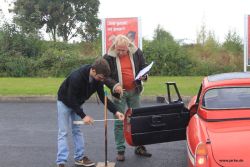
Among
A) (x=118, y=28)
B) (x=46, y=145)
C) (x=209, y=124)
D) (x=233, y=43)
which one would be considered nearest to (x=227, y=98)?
(x=209, y=124)

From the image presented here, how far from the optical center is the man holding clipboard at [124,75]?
7.18m

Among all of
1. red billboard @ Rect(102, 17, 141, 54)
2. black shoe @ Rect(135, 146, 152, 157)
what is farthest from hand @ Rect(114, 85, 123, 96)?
red billboard @ Rect(102, 17, 141, 54)

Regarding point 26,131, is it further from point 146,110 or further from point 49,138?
point 146,110

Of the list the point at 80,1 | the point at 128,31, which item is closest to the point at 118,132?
the point at 128,31

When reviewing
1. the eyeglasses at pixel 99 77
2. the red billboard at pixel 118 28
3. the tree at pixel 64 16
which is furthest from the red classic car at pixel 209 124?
the tree at pixel 64 16

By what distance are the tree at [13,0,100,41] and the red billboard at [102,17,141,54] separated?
36409 millimetres

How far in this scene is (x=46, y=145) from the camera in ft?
28.2

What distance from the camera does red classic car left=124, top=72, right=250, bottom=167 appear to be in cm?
482

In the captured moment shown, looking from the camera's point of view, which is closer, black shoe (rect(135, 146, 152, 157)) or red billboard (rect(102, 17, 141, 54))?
black shoe (rect(135, 146, 152, 157))

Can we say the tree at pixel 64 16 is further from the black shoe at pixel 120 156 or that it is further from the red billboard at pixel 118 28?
the black shoe at pixel 120 156

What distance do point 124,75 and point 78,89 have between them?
1152 mm

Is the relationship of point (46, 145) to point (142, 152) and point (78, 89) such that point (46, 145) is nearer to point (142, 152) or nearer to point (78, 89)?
point (142, 152)

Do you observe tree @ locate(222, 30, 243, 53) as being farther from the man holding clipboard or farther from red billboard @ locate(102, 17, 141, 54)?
the man holding clipboard

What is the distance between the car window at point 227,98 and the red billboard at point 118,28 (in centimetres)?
1161
